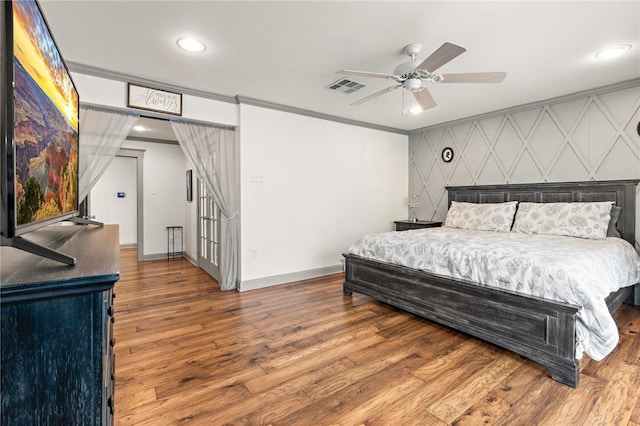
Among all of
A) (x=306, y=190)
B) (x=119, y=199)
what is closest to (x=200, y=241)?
(x=306, y=190)

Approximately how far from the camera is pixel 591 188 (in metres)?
3.67

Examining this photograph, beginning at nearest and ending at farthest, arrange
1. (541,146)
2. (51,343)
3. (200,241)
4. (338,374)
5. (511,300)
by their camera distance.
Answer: (51,343) → (338,374) → (511,300) → (541,146) → (200,241)

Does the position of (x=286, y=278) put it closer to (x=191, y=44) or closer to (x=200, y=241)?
(x=200, y=241)

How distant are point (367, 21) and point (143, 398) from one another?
289 centimetres

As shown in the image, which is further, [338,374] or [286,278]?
[286,278]

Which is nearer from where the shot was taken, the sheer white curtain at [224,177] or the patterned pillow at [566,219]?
the patterned pillow at [566,219]

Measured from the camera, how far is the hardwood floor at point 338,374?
1.70 metres

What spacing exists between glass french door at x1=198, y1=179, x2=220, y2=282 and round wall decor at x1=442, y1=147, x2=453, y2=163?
12.3 feet

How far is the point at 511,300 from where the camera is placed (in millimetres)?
2291

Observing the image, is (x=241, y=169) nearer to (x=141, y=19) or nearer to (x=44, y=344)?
(x=141, y=19)

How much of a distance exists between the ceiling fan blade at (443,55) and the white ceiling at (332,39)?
0.30 metres

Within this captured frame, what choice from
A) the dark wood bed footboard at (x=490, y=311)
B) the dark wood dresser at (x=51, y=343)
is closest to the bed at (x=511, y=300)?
the dark wood bed footboard at (x=490, y=311)

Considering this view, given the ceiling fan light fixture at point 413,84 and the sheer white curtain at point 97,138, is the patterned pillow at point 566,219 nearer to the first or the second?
the ceiling fan light fixture at point 413,84

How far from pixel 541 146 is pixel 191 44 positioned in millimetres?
4303
